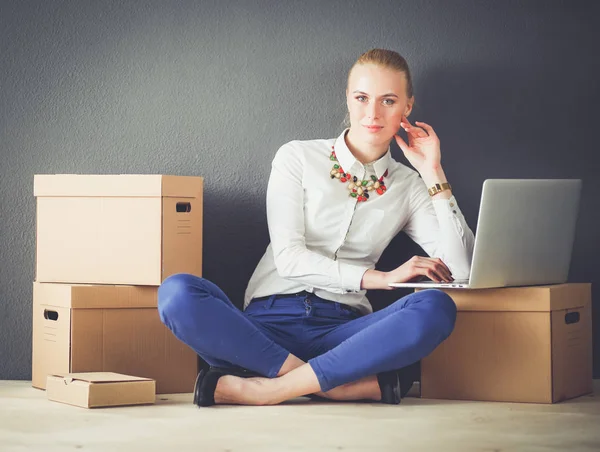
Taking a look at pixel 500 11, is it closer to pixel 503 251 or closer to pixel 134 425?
pixel 503 251

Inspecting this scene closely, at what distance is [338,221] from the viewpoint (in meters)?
2.79

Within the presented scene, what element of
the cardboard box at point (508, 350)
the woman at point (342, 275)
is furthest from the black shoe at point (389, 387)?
the cardboard box at point (508, 350)

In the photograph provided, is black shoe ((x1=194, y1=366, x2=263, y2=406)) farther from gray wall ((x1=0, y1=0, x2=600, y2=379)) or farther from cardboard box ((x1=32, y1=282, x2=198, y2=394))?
gray wall ((x1=0, y1=0, x2=600, y2=379))

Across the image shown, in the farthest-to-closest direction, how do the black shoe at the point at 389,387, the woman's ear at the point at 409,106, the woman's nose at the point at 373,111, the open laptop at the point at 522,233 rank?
the woman's ear at the point at 409,106, the woman's nose at the point at 373,111, the black shoe at the point at 389,387, the open laptop at the point at 522,233

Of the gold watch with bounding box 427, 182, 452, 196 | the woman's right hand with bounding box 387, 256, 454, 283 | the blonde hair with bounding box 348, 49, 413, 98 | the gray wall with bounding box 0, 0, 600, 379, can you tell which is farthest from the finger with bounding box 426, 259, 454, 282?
the blonde hair with bounding box 348, 49, 413, 98

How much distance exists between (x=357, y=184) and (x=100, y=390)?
1.00 m

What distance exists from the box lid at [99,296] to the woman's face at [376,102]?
2.69 feet

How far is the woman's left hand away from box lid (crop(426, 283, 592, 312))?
0.42 metres

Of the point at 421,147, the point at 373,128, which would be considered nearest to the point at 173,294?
the point at 373,128

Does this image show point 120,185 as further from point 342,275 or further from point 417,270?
point 417,270

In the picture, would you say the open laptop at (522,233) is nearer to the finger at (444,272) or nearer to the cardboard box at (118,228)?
the finger at (444,272)

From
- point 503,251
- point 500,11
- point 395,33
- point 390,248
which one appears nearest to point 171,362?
point 390,248

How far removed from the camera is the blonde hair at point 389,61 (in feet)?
9.20

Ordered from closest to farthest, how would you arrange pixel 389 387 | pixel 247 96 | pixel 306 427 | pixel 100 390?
pixel 306 427 → pixel 100 390 → pixel 389 387 → pixel 247 96
